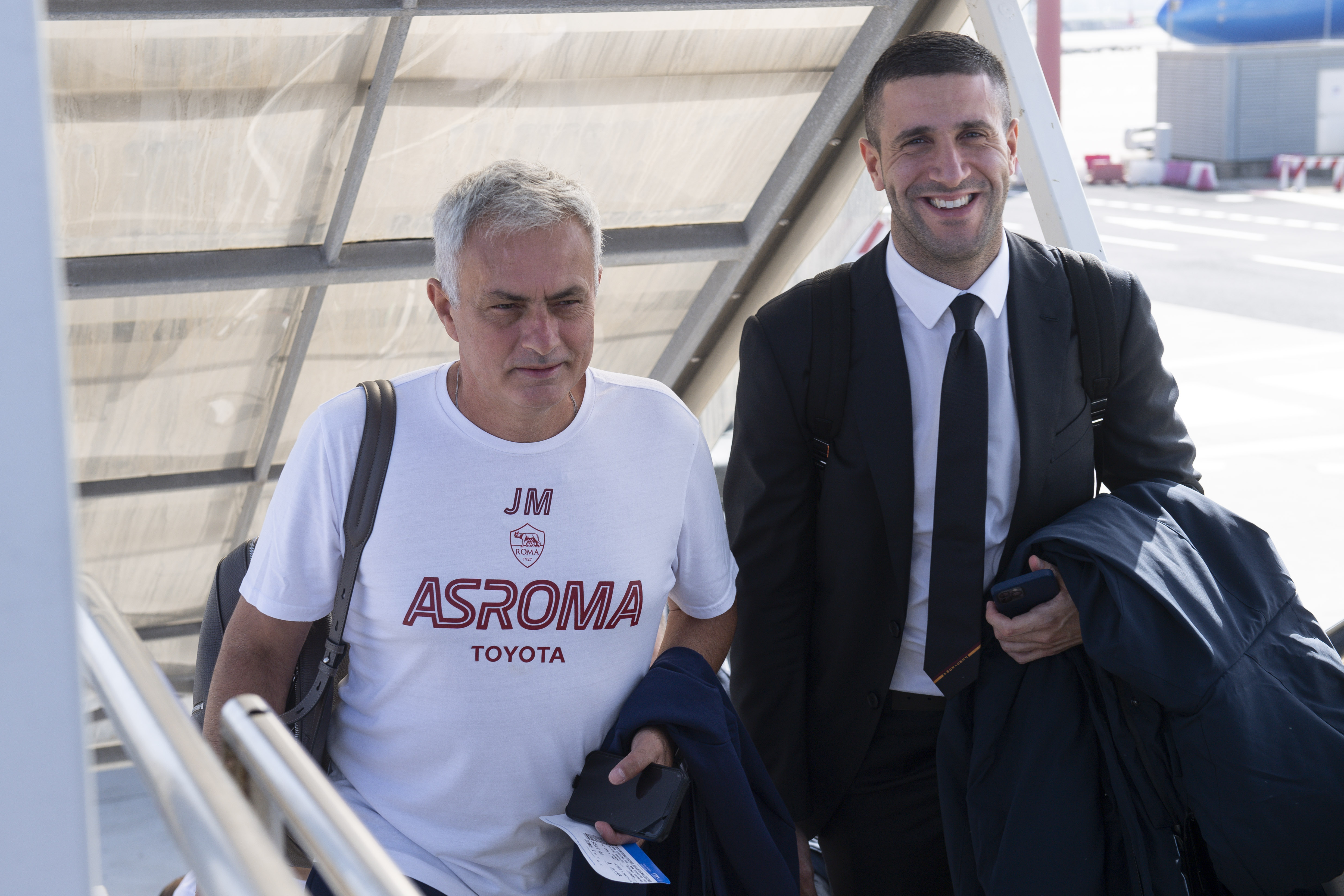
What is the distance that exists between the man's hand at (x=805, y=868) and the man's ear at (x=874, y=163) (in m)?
1.29

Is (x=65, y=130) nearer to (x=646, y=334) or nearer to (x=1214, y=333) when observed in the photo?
(x=646, y=334)

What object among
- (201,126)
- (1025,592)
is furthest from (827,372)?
(201,126)

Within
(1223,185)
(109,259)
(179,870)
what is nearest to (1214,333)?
(1223,185)

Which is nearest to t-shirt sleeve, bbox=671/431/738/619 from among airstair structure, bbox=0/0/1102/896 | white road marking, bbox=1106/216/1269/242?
airstair structure, bbox=0/0/1102/896

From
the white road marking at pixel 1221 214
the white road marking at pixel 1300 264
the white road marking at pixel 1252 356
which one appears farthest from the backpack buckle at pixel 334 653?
the white road marking at pixel 1221 214

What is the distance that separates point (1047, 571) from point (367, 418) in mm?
1207

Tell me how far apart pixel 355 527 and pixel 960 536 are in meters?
1.08

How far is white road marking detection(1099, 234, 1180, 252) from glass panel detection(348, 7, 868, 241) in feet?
49.8

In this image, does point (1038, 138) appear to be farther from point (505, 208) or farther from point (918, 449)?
point (505, 208)

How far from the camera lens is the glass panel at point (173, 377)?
4.21 m

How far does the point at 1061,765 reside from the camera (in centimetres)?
225

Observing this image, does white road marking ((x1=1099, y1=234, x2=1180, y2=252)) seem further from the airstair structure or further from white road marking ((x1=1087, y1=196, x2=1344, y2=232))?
the airstair structure

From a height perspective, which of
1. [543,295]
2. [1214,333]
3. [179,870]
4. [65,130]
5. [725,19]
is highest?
[725,19]

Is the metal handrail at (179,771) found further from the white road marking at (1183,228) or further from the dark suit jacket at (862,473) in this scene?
the white road marking at (1183,228)
